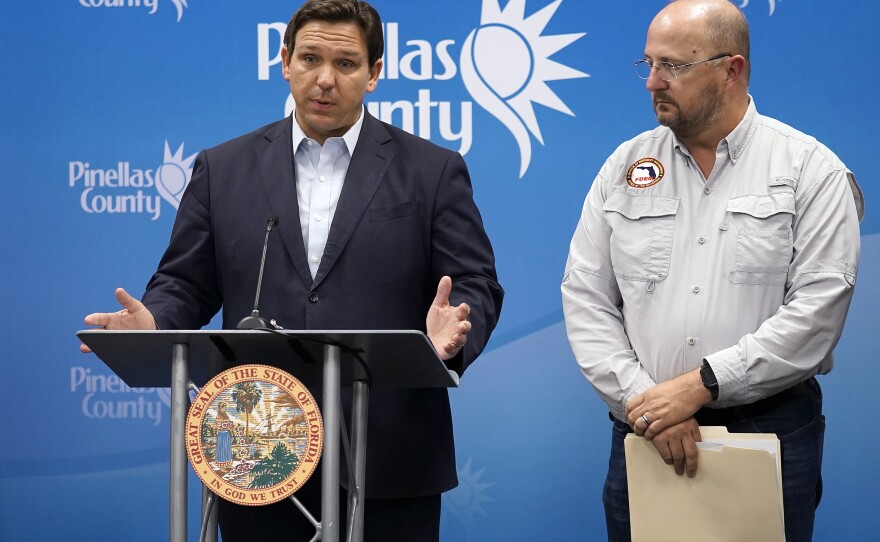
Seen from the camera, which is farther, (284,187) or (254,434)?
(284,187)

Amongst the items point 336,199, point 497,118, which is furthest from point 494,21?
point 336,199

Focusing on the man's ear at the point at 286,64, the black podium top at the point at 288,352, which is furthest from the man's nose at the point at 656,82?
the black podium top at the point at 288,352

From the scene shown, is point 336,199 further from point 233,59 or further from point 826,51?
point 826,51

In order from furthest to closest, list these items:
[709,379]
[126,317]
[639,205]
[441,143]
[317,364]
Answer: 1. [441,143]
2. [639,205]
3. [709,379]
4. [126,317]
5. [317,364]

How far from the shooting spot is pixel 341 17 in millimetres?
2594

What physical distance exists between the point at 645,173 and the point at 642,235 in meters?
0.17

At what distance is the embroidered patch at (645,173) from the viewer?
2.67m

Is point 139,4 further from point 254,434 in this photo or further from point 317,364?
point 254,434

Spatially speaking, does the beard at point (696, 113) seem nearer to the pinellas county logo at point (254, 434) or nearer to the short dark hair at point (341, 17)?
the short dark hair at point (341, 17)

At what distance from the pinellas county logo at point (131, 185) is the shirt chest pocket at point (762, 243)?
83.9 inches

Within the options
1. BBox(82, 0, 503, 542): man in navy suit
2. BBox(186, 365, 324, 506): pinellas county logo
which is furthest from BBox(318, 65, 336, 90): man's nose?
BBox(186, 365, 324, 506): pinellas county logo

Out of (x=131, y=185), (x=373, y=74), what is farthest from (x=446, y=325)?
(x=131, y=185)

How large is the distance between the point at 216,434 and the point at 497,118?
216cm

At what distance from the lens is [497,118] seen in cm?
380
